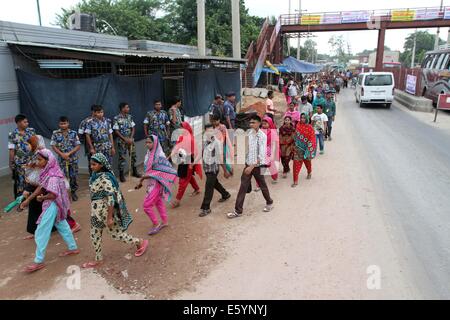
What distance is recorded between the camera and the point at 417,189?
268 inches

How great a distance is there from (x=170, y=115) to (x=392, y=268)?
5.80 meters

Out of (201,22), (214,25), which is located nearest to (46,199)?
(201,22)

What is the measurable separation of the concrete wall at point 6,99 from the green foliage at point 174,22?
70.3ft

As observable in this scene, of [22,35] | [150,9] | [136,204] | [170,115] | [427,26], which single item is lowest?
[136,204]

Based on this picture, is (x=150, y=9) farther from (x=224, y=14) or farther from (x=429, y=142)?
(x=429, y=142)

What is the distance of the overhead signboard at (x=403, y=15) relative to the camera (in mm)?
27438

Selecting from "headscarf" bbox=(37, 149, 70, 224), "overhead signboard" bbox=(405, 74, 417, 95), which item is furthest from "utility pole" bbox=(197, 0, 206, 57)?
"overhead signboard" bbox=(405, 74, 417, 95)

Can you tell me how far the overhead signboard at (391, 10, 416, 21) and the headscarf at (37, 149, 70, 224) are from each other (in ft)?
97.4

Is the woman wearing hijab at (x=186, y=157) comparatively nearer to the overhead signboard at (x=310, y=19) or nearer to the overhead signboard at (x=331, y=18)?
the overhead signboard at (x=310, y=19)

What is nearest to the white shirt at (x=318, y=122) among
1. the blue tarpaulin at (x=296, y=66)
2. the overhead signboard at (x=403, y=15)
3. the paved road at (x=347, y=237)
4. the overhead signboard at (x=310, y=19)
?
the paved road at (x=347, y=237)

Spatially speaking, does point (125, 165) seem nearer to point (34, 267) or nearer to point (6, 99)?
point (6, 99)

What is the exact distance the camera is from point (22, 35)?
27.6ft

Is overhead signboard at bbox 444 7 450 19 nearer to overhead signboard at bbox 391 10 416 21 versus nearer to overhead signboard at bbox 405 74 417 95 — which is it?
overhead signboard at bbox 391 10 416 21
